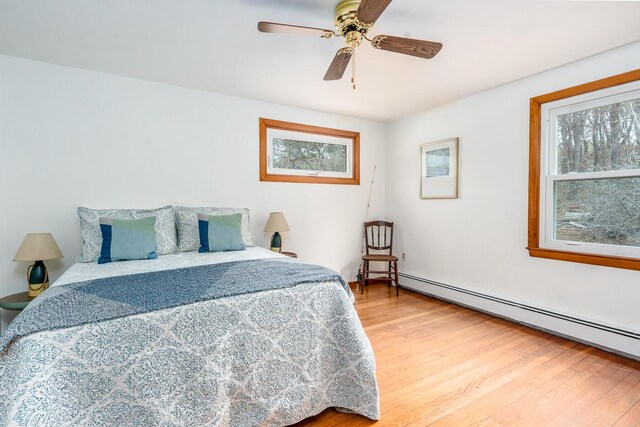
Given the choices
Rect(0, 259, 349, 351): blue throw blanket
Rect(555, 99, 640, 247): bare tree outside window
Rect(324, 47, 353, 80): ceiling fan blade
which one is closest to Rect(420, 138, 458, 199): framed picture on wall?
Rect(555, 99, 640, 247): bare tree outside window

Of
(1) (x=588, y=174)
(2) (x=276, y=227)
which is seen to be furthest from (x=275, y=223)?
(1) (x=588, y=174)

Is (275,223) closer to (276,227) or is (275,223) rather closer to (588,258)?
(276,227)

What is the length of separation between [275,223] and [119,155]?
5.29 feet

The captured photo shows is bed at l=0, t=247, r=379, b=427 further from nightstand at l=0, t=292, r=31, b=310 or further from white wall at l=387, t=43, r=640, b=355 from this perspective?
white wall at l=387, t=43, r=640, b=355

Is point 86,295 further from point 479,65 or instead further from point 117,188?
point 479,65

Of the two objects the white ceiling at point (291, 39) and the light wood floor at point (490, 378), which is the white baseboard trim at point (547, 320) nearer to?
the light wood floor at point (490, 378)

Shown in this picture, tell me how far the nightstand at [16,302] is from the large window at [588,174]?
415 cm

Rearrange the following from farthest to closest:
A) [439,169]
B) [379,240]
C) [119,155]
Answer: [379,240]
[439,169]
[119,155]

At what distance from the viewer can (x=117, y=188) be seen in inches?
110

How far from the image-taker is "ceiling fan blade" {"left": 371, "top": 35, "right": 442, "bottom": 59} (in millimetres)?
1776

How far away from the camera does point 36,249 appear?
2189mm

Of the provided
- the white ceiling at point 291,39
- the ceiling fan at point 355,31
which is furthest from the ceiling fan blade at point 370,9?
the white ceiling at point 291,39

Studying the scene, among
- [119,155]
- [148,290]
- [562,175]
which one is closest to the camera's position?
[148,290]

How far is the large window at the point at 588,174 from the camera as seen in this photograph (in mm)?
2254
